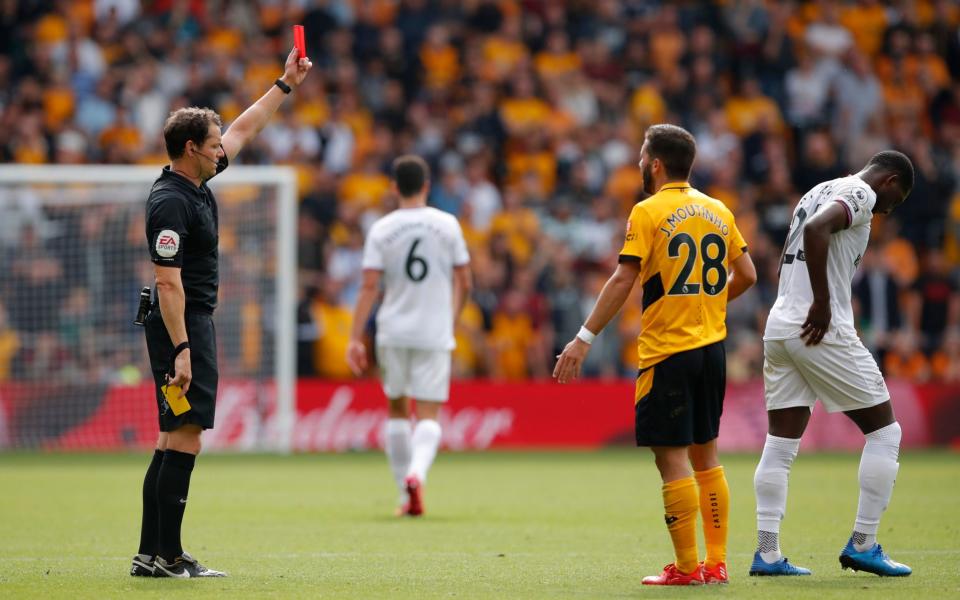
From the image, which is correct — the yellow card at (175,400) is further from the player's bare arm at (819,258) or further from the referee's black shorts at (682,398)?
the player's bare arm at (819,258)

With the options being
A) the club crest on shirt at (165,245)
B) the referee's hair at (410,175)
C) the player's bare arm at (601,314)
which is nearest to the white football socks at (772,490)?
the player's bare arm at (601,314)

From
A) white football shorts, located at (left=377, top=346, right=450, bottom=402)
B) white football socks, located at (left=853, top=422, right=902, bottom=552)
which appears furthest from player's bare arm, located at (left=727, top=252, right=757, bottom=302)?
white football shorts, located at (left=377, top=346, right=450, bottom=402)

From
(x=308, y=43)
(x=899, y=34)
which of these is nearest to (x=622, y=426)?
(x=308, y=43)

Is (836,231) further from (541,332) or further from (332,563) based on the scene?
(541,332)

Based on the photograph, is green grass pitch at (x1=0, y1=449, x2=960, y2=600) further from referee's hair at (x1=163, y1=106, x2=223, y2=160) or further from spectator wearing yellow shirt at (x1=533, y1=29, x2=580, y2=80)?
spectator wearing yellow shirt at (x1=533, y1=29, x2=580, y2=80)

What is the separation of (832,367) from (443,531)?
3.36m

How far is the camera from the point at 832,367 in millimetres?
7441

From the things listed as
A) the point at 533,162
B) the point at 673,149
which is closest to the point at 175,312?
the point at 673,149

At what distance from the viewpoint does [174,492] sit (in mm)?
7258

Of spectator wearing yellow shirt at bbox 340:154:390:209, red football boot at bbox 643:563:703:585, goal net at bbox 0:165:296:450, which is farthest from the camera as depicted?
spectator wearing yellow shirt at bbox 340:154:390:209

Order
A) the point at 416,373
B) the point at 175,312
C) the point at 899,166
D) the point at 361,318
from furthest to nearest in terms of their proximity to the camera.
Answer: the point at 416,373 < the point at 361,318 < the point at 899,166 < the point at 175,312

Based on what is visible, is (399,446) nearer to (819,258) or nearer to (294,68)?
(294,68)

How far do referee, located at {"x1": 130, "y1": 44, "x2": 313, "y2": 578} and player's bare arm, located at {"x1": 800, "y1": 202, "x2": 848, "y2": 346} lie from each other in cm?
318

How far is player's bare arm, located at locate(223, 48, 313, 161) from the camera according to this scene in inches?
305
